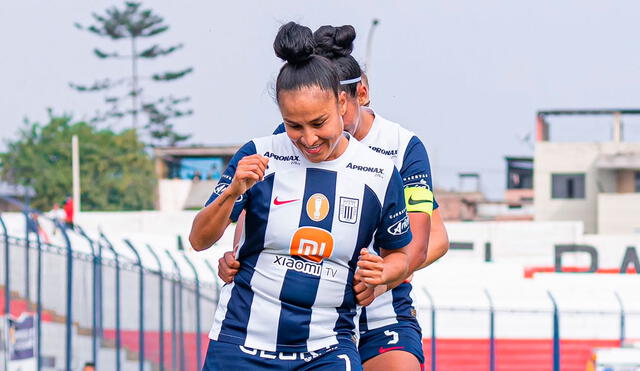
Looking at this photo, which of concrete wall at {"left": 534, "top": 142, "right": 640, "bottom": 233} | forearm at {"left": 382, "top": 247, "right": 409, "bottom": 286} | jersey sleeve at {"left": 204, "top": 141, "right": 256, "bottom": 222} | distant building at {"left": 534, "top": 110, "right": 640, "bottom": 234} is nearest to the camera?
jersey sleeve at {"left": 204, "top": 141, "right": 256, "bottom": 222}

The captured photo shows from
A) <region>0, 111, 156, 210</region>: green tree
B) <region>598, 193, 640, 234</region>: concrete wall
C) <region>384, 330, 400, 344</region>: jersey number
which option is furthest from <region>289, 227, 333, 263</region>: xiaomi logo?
<region>0, 111, 156, 210</region>: green tree

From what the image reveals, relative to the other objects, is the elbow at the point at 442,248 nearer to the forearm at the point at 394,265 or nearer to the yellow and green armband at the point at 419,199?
the yellow and green armband at the point at 419,199

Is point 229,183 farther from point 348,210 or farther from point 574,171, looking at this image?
point 574,171

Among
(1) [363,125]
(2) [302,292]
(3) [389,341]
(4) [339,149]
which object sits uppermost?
(1) [363,125]

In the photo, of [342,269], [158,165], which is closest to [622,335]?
[342,269]

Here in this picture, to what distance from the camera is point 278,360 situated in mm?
3514

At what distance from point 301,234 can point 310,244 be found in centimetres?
4

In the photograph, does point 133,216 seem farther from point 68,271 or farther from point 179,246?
point 68,271

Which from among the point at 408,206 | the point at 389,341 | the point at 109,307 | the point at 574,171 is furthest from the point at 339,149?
the point at 574,171

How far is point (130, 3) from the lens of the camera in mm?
59906

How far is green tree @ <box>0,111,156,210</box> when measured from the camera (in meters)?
61.9

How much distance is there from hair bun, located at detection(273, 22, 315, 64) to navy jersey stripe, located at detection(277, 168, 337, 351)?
37 cm

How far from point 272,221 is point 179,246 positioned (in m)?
25.0

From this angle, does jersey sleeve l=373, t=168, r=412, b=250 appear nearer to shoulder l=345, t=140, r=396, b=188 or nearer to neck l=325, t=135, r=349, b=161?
shoulder l=345, t=140, r=396, b=188
